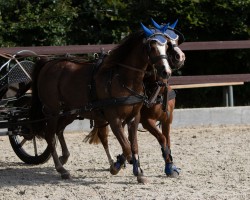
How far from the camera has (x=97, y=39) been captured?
13.9 meters

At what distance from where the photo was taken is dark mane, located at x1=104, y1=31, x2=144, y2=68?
775cm

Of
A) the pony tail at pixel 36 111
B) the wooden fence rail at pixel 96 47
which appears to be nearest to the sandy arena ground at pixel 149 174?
the pony tail at pixel 36 111

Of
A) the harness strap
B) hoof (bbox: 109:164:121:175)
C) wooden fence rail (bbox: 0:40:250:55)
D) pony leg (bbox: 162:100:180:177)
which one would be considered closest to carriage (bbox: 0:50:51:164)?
hoof (bbox: 109:164:121:175)

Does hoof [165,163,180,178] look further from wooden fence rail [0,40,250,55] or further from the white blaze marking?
wooden fence rail [0,40,250,55]

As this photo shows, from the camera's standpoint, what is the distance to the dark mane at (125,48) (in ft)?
25.4

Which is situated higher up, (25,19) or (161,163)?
(25,19)

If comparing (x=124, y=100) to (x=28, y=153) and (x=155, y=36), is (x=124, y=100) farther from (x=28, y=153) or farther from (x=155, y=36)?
(x=28, y=153)

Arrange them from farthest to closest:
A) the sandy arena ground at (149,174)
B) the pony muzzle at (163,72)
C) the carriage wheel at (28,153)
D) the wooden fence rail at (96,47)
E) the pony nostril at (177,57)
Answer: the wooden fence rail at (96,47), the carriage wheel at (28,153), the pony nostril at (177,57), the pony muzzle at (163,72), the sandy arena ground at (149,174)

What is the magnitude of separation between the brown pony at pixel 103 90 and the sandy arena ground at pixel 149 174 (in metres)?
0.31

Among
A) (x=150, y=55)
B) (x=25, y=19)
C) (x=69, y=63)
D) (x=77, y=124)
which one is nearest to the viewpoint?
(x=150, y=55)

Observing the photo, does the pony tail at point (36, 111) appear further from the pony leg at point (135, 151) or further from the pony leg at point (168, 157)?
the pony leg at point (168, 157)

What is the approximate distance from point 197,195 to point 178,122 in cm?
517

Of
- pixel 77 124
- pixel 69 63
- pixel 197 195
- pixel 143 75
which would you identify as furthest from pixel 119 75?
pixel 77 124

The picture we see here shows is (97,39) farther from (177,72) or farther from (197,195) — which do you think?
(197,195)
